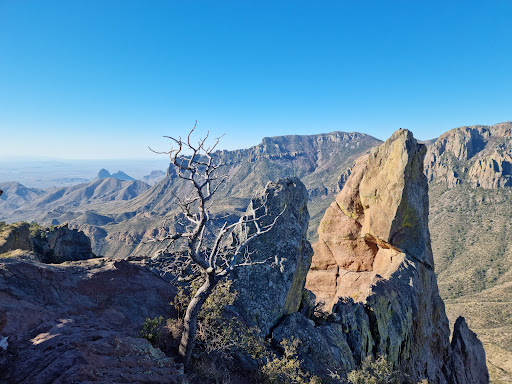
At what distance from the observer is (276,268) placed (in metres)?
20.1

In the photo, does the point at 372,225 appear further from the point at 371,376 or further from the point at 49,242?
the point at 49,242

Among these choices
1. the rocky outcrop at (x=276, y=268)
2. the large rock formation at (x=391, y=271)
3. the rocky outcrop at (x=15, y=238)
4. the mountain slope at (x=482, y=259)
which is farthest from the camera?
Result: the mountain slope at (x=482, y=259)

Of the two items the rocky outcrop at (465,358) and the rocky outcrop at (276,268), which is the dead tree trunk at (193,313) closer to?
the rocky outcrop at (276,268)

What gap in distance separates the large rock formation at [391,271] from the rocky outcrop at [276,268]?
4916 millimetres

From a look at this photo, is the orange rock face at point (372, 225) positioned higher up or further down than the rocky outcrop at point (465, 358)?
higher up

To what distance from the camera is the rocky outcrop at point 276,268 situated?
1823cm

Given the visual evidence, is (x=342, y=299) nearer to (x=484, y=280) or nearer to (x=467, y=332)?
(x=467, y=332)

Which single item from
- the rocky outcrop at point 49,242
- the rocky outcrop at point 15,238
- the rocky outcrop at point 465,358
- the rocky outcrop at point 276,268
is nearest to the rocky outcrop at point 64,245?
the rocky outcrop at point 49,242

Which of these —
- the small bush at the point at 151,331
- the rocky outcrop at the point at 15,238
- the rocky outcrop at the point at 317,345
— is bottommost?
the rocky outcrop at the point at 317,345

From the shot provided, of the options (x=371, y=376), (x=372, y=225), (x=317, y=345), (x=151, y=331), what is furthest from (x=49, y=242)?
(x=372, y=225)

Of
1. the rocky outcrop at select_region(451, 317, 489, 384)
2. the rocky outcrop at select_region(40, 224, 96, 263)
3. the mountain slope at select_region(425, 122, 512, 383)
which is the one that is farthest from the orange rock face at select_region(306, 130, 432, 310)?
the mountain slope at select_region(425, 122, 512, 383)

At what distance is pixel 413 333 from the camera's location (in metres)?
26.0

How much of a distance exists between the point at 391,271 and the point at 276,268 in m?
15.7

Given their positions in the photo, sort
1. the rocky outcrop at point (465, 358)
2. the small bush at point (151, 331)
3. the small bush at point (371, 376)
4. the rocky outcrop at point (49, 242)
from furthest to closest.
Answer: the rocky outcrop at point (465, 358), the rocky outcrop at point (49, 242), the small bush at point (371, 376), the small bush at point (151, 331)
